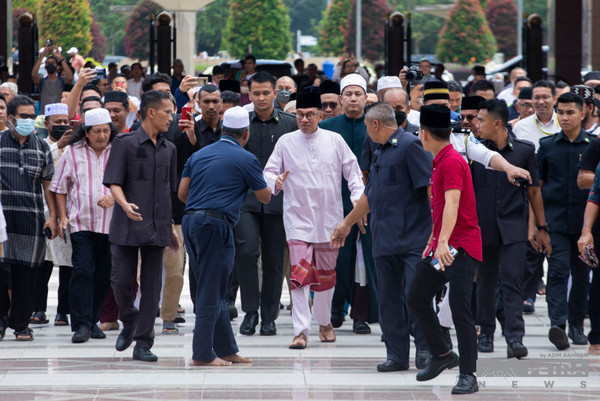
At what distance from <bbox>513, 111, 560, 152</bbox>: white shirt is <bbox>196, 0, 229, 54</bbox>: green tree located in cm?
7138

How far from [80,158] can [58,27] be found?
27.9 meters

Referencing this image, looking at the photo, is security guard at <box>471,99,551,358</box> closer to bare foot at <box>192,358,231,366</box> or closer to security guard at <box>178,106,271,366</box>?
security guard at <box>178,106,271,366</box>

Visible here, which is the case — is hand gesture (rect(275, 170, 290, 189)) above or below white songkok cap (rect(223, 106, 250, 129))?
below

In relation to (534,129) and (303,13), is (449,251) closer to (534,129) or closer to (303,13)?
(534,129)

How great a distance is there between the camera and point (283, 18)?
72188 mm

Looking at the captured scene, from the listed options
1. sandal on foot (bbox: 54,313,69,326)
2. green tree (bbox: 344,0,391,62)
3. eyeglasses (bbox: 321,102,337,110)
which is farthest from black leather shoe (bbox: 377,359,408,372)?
green tree (bbox: 344,0,391,62)

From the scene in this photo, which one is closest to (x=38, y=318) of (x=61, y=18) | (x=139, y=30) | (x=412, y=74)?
(x=412, y=74)

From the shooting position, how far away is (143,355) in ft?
28.4

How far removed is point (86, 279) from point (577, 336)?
4221 millimetres

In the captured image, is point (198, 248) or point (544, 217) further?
point (544, 217)

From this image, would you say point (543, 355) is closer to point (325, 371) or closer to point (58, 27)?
point (325, 371)

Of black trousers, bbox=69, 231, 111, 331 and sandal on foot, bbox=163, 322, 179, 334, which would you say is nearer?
black trousers, bbox=69, 231, 111, 331

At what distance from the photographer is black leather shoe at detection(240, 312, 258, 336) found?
32.8 ft

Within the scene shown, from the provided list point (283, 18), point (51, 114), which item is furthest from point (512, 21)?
point (51, 114)
